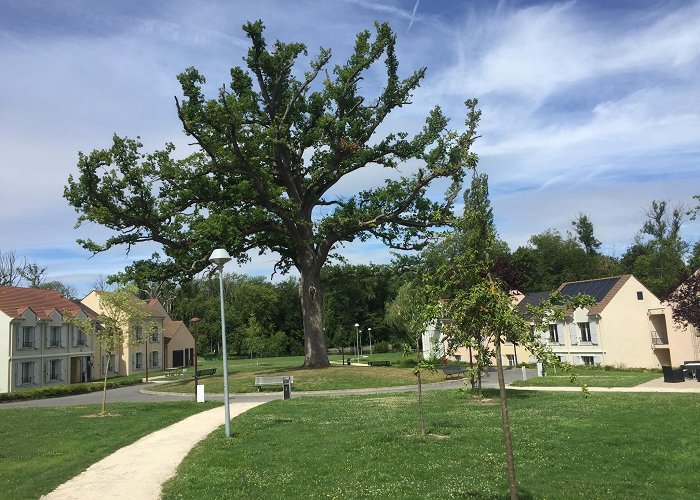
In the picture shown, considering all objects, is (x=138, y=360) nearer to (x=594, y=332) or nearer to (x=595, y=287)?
(x=594, y=332)

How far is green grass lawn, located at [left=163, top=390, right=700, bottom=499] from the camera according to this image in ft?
28.3

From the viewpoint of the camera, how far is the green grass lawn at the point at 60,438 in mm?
10336

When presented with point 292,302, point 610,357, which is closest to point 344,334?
point 292,302

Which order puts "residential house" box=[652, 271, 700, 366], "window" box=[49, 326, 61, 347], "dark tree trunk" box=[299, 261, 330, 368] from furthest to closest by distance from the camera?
"window" box=[49, 326, 61, 347] → "residential house" box=[652, 271, 700, 366] → "dark tree trunk" box=[299, 261, 330, 368]

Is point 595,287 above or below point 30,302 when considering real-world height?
below

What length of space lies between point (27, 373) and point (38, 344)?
264 cm

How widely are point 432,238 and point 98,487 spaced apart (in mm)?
27204

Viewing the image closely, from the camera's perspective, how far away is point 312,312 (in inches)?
1396

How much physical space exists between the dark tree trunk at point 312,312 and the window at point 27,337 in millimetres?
26187

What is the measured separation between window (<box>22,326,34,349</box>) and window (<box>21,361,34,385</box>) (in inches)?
56.2

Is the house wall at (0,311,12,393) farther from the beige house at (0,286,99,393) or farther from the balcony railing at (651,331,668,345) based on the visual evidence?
the balcony railing at (651,331,668,345)

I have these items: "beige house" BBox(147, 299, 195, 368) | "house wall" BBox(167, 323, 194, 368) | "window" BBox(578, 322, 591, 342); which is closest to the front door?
"beige house" BBox(147, 299, 195, 368)

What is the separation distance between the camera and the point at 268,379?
29.8 meters

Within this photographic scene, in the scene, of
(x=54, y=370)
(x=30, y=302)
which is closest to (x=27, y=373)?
(x=54, y=370)
